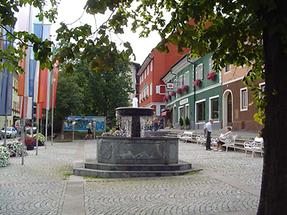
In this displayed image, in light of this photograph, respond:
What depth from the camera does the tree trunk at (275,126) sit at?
5.81 m

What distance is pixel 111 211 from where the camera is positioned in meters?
8.28

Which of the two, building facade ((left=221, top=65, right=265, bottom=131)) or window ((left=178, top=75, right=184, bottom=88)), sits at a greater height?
window ((left=178, top=75, right=184, bottom=88))

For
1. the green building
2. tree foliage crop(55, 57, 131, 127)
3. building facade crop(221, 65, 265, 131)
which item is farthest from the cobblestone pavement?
tree foliage crop(55, 57, 131, 127)

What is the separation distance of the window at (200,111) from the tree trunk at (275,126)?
123 ft

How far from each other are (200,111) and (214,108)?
5.44 m

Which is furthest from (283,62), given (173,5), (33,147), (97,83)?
(97,83)

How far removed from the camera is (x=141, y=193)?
10.4m

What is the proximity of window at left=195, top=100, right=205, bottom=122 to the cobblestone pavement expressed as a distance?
92.7ft

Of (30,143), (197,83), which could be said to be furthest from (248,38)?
(197,83)

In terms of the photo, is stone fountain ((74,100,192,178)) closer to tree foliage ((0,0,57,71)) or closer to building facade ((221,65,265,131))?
tree foliage ((0,0,57,71))

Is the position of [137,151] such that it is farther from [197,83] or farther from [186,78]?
[186,78]

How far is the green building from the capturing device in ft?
128

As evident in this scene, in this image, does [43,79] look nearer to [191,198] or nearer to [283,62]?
[191,198]

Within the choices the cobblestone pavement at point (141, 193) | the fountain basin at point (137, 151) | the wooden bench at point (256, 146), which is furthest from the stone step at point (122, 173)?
the wooden bench at point (256, 146)
